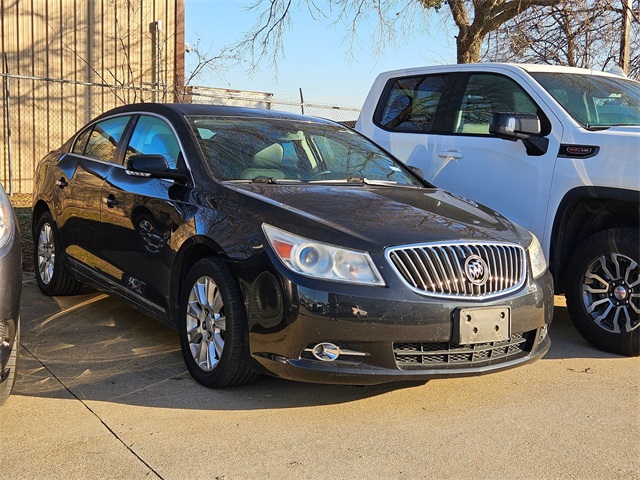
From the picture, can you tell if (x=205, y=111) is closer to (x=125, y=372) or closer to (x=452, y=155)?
(x=125, y=372)

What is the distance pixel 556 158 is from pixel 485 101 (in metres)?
1.01

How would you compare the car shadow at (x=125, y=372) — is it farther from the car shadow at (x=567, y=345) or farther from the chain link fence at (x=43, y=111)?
the chain link fence at (x=43, y=111)

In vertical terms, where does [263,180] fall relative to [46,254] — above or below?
above

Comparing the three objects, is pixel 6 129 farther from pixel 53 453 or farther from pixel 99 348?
pixel 53 453

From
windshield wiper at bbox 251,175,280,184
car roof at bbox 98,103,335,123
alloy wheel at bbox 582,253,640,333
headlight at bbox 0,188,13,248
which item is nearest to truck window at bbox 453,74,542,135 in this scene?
car roof at bbox 98,103,335,123

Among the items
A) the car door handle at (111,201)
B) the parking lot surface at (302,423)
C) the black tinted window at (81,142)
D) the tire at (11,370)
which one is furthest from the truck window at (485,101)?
the tire at (11,370)

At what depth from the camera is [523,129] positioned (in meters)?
5.12

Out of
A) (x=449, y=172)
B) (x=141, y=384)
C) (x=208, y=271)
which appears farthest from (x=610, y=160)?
(x=141, y=384)

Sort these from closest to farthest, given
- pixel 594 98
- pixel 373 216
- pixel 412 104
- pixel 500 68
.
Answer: pixel 373 216
pixel 594 98
pixel 500 68
pixel 412 104

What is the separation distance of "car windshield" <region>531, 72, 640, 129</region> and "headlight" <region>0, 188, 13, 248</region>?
378cm

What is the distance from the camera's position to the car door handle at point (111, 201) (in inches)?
194

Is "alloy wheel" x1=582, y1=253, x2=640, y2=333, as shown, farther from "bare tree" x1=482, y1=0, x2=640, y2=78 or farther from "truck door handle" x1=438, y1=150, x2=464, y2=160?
"bare tree" x1=482, y1=0, x2=640, y2=78

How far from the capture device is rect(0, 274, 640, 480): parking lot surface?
122 inches

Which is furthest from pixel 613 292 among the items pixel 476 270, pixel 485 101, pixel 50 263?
pixel 50 263
